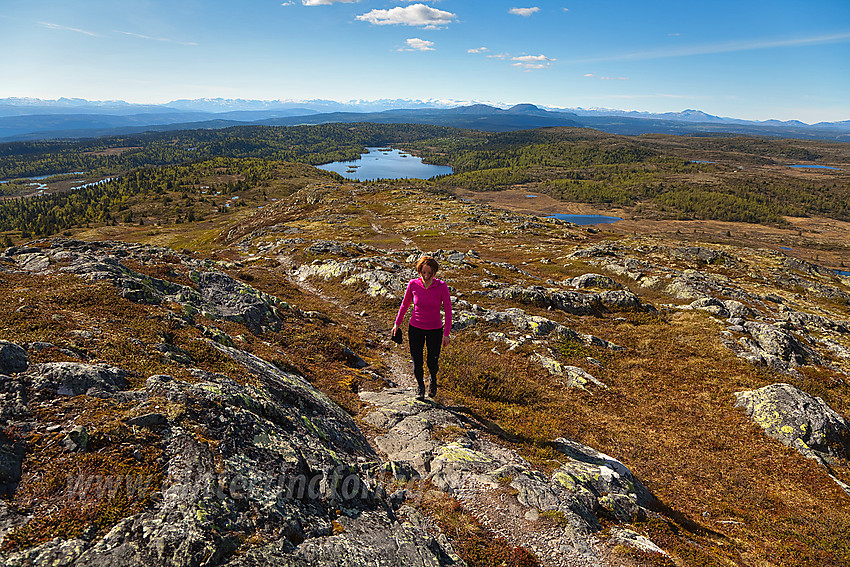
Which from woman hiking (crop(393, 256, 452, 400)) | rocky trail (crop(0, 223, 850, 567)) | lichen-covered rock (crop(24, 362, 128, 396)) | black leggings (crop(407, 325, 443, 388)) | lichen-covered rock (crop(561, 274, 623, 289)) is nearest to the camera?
rocky trail (crop(0, 223, 850, 567))

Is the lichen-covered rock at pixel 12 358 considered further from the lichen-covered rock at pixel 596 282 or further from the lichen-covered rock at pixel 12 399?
the lichen-covered rock at pixel 596 282

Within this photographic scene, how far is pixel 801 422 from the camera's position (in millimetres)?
17125

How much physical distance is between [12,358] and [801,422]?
2973 cm

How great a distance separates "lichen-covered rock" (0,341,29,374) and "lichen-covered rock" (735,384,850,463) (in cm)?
2848

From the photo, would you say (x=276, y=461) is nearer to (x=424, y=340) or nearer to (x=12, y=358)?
(x=424, y=340)

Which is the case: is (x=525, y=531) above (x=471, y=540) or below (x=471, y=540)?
below

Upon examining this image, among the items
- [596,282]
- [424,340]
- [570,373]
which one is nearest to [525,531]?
[424,340]

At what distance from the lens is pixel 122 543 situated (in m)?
5.30

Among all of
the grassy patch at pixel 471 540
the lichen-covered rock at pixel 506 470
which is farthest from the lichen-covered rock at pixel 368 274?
the grassy patch at pixel 471 540

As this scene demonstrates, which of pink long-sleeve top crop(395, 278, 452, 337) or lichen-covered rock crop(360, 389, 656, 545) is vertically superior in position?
pink long-sleeve top crop(395, 278, 452, 337)

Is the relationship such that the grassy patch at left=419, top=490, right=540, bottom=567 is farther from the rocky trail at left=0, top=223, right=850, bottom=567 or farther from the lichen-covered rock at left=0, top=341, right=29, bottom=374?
the lichen-covered rock at left=0, top=341, right=29, bottom=374

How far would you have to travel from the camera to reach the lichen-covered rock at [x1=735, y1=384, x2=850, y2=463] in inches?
647

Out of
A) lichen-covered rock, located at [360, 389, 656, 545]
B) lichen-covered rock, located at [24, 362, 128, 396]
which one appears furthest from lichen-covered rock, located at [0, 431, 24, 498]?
lichen-covered rock, located at [360, 389, 656, 545]

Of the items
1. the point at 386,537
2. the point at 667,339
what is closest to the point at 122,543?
the point at 386,537
